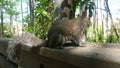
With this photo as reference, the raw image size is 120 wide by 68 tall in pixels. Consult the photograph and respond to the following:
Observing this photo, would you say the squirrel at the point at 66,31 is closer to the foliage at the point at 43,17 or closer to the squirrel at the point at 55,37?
the squirrel at the point at 55,37

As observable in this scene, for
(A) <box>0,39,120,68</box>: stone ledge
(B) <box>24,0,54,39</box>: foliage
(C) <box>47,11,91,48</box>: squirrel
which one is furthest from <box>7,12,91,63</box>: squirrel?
(B) <box>24,0,54,39</box>: foliage

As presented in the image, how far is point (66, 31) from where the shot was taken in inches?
95.1

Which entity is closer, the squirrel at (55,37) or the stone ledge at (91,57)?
the stone ledge at (91,57)

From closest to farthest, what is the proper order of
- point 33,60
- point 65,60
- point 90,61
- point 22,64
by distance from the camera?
point 90,61 → point 65,60 → point 33,60 → point 22,64

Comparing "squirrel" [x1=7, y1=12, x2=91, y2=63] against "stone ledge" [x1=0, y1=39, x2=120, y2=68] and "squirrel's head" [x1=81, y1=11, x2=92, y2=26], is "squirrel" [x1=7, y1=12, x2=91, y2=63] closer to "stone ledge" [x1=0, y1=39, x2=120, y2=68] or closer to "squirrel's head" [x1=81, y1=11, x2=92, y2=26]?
"squirrel's head" [x1=81, y1=11, x2=92, y2=26]

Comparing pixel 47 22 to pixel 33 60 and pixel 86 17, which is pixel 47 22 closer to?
pixel 86 17

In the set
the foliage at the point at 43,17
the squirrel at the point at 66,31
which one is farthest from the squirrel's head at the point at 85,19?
the foliage at the point at 43,17

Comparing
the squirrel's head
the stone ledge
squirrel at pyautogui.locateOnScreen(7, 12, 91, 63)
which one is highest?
the squirrel's head

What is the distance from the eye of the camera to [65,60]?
103 cm

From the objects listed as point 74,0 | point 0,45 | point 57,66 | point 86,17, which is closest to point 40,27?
point 74,0

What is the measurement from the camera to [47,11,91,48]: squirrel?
2.08 metres

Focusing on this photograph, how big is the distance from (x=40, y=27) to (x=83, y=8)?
239cm

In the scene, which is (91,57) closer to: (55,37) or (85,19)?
(55,37)

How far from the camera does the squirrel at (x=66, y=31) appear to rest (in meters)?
2.08
